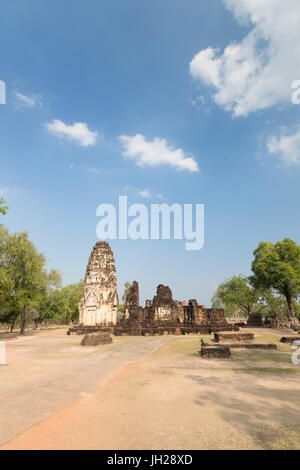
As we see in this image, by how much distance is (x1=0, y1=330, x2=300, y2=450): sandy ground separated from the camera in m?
2.81

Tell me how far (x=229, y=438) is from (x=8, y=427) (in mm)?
2914

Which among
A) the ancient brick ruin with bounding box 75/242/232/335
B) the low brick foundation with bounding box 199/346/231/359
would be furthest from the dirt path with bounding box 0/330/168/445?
the ancient brick ruin with bounding box 75/242/232/335

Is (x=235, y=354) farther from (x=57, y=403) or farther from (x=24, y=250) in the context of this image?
(x=24, y=250)

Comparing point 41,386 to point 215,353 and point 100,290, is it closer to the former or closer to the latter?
point 215,353

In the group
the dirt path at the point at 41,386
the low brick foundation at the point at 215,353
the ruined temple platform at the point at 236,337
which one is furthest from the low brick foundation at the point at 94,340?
the low brick foundation at the point at 215,353

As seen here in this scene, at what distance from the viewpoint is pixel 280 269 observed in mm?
24953

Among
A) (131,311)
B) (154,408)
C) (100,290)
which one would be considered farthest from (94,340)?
(100,290)

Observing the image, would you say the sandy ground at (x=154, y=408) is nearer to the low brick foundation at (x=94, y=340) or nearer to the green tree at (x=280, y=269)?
the low brick foundation at (x=94, y=340)

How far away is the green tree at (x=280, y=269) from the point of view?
24453 millimetres

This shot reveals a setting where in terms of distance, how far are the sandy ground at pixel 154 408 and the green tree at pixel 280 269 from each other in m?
20.3

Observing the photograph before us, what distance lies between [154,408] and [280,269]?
2523 cm

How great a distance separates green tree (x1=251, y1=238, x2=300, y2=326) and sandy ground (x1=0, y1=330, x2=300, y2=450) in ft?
66.6

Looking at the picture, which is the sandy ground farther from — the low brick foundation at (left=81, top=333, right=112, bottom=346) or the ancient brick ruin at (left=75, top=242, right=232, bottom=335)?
the ancient brick ruin at (left=75, top=242, right=232, bottom=335)
